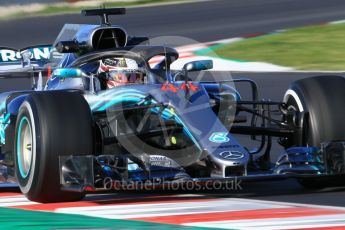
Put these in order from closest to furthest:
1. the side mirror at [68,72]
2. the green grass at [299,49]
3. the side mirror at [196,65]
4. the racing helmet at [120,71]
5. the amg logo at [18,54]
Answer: the side mirror at [68,72], the side mirror at [196,65], the racing helmet at [120,71], the amg logo at [18,54], the green grass at [299,49]

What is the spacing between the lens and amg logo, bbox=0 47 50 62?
11.0 metres

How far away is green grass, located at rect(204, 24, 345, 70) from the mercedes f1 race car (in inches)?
307

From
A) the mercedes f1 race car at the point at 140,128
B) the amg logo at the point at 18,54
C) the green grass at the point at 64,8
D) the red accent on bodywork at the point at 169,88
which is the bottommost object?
the mercedes f1 race car at the point at 140,128

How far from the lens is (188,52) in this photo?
1795cm

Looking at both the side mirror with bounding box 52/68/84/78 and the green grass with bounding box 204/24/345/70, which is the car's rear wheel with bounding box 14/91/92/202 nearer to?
the side mirror with bounding box 52/68/84/78

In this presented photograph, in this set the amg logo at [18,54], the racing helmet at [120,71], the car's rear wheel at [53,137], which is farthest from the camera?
the amg logo at [18,54]

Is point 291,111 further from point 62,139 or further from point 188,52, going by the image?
point 188,52

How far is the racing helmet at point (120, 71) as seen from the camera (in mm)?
8859

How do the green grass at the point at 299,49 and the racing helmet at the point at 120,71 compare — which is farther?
the green grass at the point at 299,49

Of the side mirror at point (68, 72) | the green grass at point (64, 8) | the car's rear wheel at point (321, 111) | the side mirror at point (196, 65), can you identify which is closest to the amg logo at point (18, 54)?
the side mirror at point (68, 72)

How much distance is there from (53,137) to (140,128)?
106 centimetres

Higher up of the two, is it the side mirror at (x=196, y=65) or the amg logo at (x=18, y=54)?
the amg logo at (x=18, y=54)

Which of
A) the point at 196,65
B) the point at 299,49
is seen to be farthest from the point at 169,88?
the point at 299,49

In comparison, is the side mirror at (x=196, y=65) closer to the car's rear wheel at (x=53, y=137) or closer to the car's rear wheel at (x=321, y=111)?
the car's rear wheel at (x=321, y=111)
